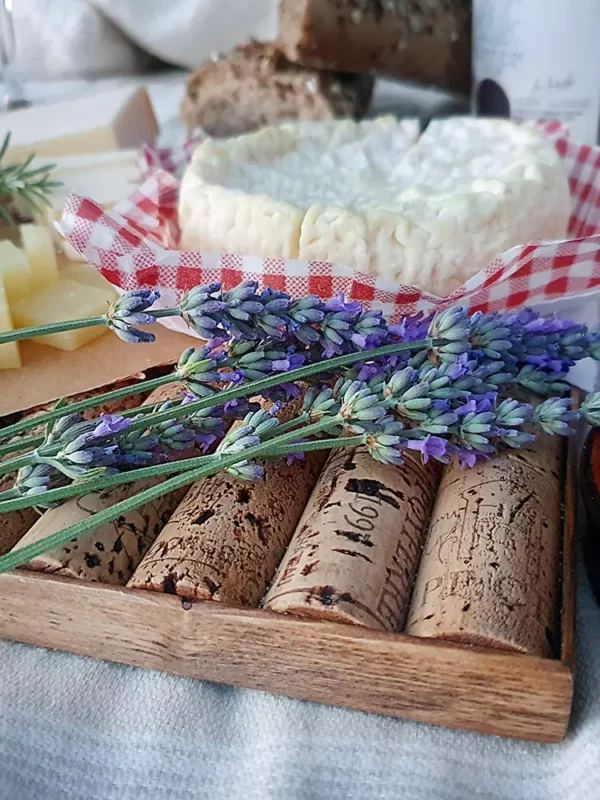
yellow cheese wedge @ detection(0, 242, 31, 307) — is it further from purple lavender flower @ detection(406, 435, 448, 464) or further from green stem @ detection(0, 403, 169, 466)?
purple lavender flower @ detection(406, 435, 448, 464)

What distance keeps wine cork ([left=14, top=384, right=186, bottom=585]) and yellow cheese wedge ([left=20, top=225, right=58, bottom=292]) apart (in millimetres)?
280

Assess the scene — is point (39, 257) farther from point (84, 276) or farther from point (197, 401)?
point (197, 401)

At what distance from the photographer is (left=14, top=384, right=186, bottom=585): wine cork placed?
17.5 inches

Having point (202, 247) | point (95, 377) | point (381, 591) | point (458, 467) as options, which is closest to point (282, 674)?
point (381, 591)

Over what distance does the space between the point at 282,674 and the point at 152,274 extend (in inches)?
13.5

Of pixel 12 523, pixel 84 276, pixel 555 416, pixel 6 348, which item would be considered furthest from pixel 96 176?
pixel 555 416

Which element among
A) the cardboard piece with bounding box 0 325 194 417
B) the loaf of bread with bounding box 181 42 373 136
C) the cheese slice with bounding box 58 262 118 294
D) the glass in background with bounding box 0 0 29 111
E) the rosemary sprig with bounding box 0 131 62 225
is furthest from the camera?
the glass in background with bounding box 0 0 29 111

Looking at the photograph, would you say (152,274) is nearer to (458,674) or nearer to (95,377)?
(95,377)

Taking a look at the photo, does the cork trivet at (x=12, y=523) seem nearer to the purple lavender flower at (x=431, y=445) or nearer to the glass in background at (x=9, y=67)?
the purple lavender flower at (x=431, y=445)

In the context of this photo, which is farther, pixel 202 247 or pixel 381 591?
pixel 202 247

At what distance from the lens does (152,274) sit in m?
Result: 0.65

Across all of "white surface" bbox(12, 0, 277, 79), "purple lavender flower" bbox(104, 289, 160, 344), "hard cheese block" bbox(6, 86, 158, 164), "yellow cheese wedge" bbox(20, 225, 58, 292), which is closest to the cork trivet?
"purple lavender flower" bbox(104, 289, 160, 344)

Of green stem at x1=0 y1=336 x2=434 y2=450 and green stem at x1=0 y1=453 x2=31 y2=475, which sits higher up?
green stem at x1=0 y1=336 x2=434 y2=450

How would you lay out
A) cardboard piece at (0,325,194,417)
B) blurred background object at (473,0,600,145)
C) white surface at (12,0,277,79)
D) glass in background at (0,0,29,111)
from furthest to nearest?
white surface at (12,0,277,79)
glass in background at (0,0,29,111)
blurred background object at (473,0,600,145)
cardboard piece at (0,325,194,417)
